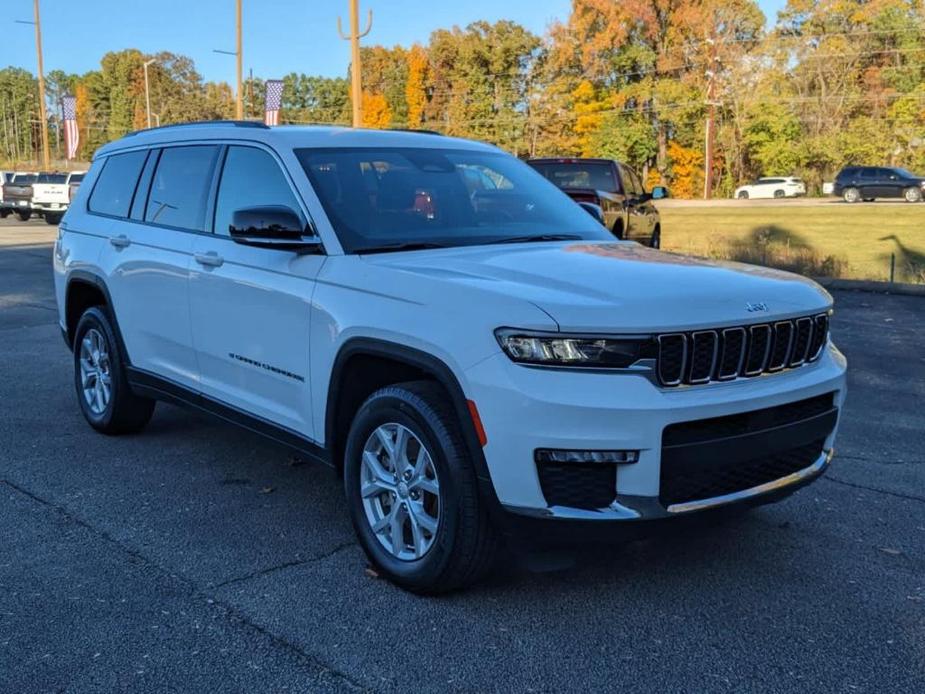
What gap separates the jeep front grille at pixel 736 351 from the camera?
3.38 metres

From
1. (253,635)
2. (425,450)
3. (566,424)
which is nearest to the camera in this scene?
(566,424)

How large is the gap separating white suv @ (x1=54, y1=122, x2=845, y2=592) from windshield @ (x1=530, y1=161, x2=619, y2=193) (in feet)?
36.7

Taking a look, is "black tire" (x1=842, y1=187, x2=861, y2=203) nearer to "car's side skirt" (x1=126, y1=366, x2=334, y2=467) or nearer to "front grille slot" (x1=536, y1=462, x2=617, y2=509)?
"car's side skirt" (x1=126, y1=366, x2=334, y2=467)

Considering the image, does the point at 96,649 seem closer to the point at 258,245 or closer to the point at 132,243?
the point at 258,245

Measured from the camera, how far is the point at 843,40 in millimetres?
73000

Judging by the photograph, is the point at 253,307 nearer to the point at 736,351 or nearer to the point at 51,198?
the point at 736,351

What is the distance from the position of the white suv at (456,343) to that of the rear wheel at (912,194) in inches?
1998

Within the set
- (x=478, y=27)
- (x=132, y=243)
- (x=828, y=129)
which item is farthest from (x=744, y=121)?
(x=132, y=243)

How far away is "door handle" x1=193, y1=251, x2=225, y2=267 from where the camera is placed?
484 centimetres

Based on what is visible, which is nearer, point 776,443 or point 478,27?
point 776,443

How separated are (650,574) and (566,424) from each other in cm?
115

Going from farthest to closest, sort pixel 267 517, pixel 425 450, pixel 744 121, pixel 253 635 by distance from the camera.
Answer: pixel 744 121
pixel 267 517
pixel 425 450
pixel 253 635

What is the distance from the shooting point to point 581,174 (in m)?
16.7

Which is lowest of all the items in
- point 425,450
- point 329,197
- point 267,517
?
point 267,517
